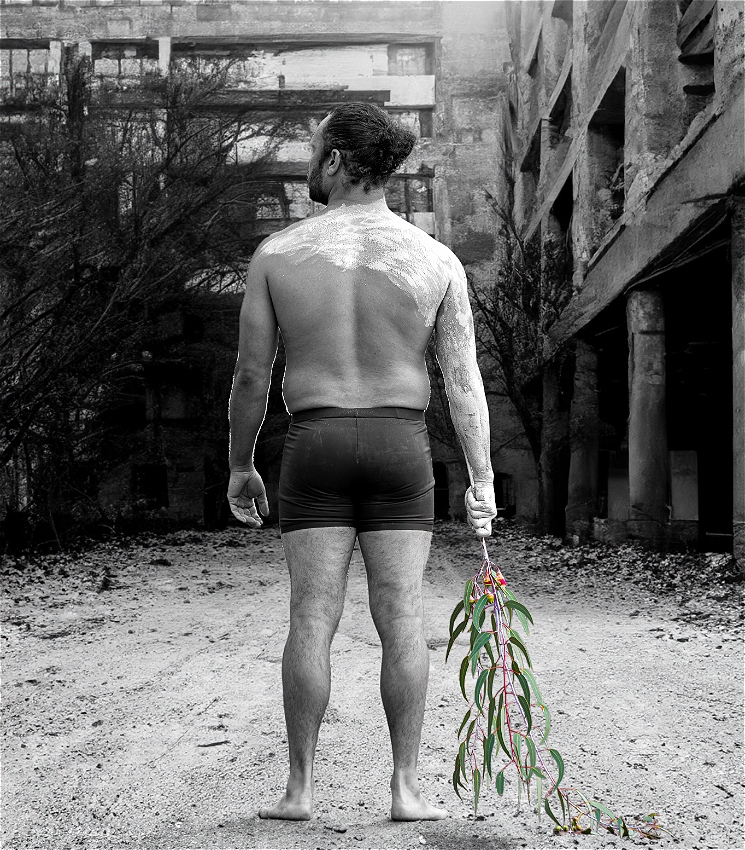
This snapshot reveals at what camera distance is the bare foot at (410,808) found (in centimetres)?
245

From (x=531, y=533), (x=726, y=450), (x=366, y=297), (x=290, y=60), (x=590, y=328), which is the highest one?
(x=290, y=60)

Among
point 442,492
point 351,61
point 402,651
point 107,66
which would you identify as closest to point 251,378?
point 402,651

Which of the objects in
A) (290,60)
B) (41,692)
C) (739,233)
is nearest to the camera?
(41,692)

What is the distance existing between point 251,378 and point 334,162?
70 centimetres

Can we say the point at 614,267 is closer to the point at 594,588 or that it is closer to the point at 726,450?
the point at 726,450

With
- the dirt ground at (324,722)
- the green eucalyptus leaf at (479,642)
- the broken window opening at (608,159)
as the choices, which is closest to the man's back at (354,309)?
the green eucalyptus leaf at (479,642)

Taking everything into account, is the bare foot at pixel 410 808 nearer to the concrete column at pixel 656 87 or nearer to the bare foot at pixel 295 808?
the bare foot at pixel 295 808

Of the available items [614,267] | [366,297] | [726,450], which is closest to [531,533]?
[726,450]

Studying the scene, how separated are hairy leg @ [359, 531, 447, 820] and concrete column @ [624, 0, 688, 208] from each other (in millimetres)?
8527

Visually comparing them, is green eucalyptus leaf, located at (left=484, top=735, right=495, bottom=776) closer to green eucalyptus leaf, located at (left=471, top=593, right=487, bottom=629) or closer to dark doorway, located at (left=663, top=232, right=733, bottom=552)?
green eucalyptus leaf, located at (left=471, top=593, right=487, bottom=629)

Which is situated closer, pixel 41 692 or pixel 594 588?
pixel 41 692

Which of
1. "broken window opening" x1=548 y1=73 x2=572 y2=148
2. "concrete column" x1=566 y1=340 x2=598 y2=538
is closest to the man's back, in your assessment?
"concrete column" x1=566 y1=340 x2=598 y2=538

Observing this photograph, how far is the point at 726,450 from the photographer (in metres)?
12.8

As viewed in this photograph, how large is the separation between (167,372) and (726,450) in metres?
8.82
